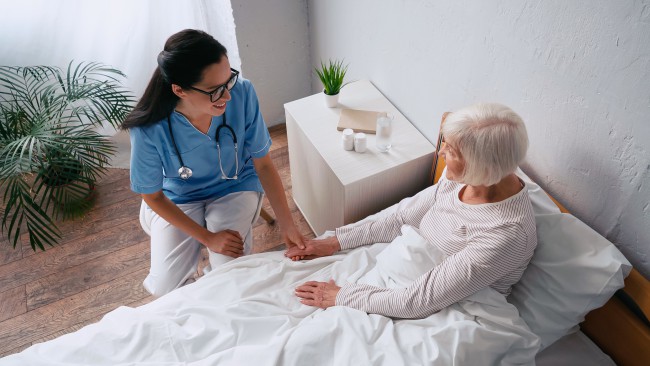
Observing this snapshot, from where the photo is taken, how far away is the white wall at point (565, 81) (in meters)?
1.01

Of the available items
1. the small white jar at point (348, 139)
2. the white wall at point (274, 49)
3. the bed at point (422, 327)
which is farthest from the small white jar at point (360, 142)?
the white wall at point (274, 49)

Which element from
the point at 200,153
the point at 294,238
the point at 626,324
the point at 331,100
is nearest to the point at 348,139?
the point at 331,100

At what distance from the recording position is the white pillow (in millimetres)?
1079

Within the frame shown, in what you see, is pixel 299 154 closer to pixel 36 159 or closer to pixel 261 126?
pixel 261 126

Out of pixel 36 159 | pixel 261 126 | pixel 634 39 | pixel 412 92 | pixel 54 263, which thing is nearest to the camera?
pixel 634 39

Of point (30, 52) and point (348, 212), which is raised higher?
point (30, 52)

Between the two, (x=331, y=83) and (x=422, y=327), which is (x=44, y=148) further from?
(x=422, y=327)

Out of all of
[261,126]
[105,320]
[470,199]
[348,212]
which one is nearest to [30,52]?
[261,126]

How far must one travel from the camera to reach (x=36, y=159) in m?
1.89

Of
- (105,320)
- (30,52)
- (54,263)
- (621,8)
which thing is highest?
(621,8)

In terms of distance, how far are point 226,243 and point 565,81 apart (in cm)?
117

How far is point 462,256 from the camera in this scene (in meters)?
1.15

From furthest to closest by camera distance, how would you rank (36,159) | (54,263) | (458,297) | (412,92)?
(54,263), (36,159), (412,92), (458,297)

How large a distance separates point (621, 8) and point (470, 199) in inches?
22.2
